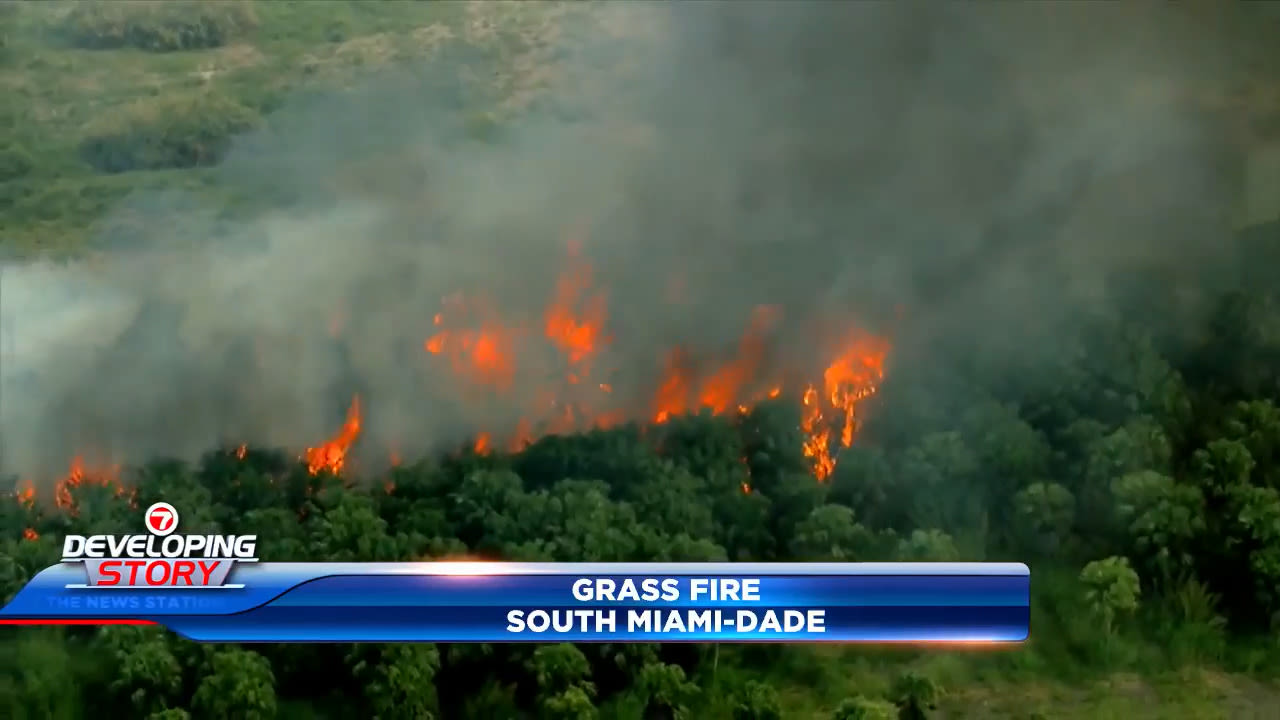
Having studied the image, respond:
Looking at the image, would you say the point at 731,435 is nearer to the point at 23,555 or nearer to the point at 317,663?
the point at 317,663

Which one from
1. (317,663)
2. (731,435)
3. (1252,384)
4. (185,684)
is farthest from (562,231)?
(1252,384)

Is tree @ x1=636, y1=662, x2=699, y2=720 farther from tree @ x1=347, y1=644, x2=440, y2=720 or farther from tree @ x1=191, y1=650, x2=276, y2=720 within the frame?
tree @ x1=191, y1=650, x2=276, y2=720

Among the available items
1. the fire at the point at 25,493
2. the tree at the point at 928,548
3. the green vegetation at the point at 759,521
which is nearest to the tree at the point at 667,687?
the green vegetation at the point at 759,521

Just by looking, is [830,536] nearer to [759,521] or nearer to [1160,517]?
[759,521]

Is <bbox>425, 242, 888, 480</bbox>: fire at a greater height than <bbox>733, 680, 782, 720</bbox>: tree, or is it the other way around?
<bbox>425, 242, 888, 480</bbox>: fire

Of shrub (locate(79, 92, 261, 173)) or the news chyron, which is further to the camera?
shrub (locate(79, 92, 261, 173))

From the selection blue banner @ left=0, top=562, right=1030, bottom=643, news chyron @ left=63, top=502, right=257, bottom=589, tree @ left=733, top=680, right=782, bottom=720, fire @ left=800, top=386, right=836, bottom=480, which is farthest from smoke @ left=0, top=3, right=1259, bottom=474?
tree @ left=733, top=680, right=782, bottom=720

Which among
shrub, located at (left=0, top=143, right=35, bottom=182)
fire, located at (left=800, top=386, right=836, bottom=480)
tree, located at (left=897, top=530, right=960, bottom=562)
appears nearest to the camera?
tree, located at (left=897, top=530, right=960, bottom=562)
